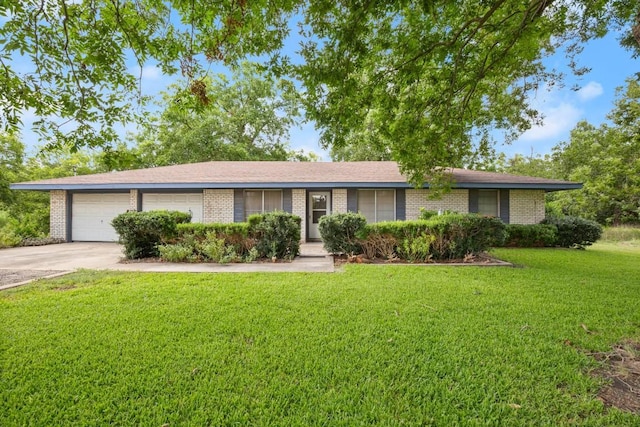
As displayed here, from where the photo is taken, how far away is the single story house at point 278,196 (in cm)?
1212

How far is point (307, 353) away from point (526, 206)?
13.5 metres

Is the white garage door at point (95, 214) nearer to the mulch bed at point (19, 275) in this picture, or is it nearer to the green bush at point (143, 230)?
the green bush at point (143, 230)

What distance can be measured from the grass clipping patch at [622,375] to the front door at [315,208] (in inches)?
411

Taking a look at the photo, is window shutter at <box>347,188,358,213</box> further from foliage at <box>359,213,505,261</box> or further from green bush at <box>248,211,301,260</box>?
green bush at <box>248,211,301,260</box>

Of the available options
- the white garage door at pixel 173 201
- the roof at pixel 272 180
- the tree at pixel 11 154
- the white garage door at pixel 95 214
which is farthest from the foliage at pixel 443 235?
the tree at pixel 11 154

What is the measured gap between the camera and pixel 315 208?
42.4 ft

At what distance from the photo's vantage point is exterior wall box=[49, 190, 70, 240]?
A: 514 inches

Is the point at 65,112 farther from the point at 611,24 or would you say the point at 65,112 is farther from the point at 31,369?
the point at 611,24

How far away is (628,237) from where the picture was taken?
52.5 ft

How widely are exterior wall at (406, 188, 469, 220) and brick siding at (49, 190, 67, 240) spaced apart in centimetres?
1579

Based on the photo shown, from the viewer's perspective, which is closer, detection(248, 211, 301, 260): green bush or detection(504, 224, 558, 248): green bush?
detection(248, 211, 301, 260): green bush

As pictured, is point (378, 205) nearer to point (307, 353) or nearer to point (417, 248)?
point (417, 248)

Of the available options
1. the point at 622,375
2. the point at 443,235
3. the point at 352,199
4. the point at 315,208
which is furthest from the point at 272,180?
the point at 622,375

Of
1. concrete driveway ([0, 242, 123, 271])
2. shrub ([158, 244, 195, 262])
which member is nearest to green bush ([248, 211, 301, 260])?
shrub ([158, 244, 195, 262])
